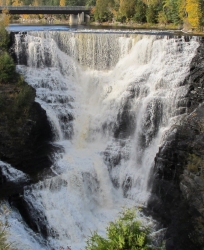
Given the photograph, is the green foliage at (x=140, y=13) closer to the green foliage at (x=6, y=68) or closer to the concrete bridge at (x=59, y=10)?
the concrete bridge at (x=59, y=10)

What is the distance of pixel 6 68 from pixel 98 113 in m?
8.42

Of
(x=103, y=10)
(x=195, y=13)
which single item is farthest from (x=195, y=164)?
(x=103, y=10)

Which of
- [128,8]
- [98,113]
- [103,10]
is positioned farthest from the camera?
[103,10]

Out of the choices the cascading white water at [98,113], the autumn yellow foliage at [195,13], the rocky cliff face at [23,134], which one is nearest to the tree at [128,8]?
the autumn yellow foliage at [195,13]

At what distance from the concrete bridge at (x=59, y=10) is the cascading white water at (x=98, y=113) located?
70.4ft

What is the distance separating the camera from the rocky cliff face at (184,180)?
15.4 m

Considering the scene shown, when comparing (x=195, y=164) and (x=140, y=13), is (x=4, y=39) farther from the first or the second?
(x=140, y=13)

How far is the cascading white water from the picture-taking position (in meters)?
18.0

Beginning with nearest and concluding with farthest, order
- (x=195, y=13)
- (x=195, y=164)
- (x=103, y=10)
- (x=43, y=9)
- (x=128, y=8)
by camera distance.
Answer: (x=195, y=164) < (x=195, y=13) < (x=43, y=9) < (x=128, y=8) < (x=103, y=10)

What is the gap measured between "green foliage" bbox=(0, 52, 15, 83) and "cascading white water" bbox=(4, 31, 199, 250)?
1617 millimetres

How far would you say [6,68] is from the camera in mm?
23797

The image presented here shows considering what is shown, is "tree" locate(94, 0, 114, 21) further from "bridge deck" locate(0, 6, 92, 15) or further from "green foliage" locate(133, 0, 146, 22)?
"green foliage" locate(133, 0, 146, 22)

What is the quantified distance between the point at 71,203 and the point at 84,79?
12.5 meters

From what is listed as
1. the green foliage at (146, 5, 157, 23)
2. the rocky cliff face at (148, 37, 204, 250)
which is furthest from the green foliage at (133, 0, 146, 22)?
the rocky cliff face at (148, 37, 204, 250)
